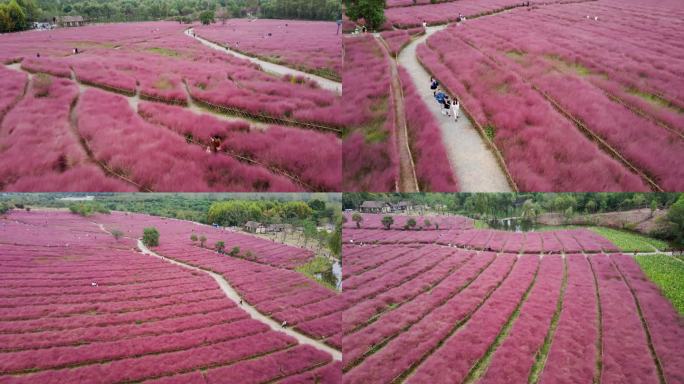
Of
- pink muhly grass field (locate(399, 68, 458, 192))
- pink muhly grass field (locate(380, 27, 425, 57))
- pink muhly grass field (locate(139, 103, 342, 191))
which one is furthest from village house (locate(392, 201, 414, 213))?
pink muhly grass field (locate(380, 27, 425, 57))

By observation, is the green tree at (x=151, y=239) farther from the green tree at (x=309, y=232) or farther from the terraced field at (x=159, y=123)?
the green tree at (x=309, y=232)

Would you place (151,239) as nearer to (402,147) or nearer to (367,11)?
(402,147)

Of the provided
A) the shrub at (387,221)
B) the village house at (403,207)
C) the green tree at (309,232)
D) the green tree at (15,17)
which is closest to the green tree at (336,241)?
the green tree at (309,232)

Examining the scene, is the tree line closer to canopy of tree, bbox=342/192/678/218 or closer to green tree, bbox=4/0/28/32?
green tree, bbox=4/0/28/32

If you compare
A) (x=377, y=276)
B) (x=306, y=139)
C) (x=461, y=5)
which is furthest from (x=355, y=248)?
(x=461, y=5)

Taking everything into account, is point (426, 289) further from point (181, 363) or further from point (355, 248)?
point (181, 363)
